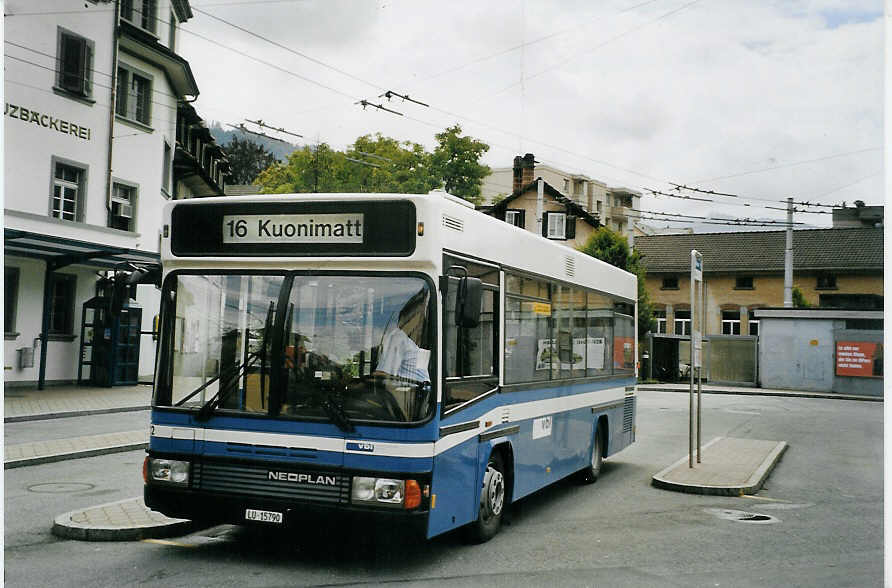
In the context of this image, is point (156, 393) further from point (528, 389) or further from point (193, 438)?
point (528, 389)

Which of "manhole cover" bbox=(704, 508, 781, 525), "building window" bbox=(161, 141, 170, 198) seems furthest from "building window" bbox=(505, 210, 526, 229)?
"manhole cover" bbox=(704, 508, 781, 525)

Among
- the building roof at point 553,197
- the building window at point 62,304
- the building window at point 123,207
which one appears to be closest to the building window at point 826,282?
the building roof at point 553,197

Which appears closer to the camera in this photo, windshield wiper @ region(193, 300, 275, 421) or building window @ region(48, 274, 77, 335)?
windshield wiper @ region(193, 300, 275, 421)

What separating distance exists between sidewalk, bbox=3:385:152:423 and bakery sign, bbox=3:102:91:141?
6.53 m

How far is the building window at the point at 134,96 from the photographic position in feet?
90.6

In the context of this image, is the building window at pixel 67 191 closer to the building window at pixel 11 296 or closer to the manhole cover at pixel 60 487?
the building window at pixel 11 296

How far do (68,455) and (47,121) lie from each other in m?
13.9

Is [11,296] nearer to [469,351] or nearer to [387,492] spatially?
[469,351]

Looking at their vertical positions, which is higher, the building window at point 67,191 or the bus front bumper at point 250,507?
the building window at point 67,191

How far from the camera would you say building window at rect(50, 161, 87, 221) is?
24.6 m

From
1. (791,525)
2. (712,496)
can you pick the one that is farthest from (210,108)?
(791,525)

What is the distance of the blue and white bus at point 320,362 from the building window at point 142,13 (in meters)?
23.4

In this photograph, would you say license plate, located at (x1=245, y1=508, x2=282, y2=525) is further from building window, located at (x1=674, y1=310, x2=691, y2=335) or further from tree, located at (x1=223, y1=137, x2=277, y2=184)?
tree, located at (x1=223, y1=137, x2=277, y2=184)

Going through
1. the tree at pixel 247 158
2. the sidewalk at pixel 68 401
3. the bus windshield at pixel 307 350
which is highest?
the tree at pixel 247 158
